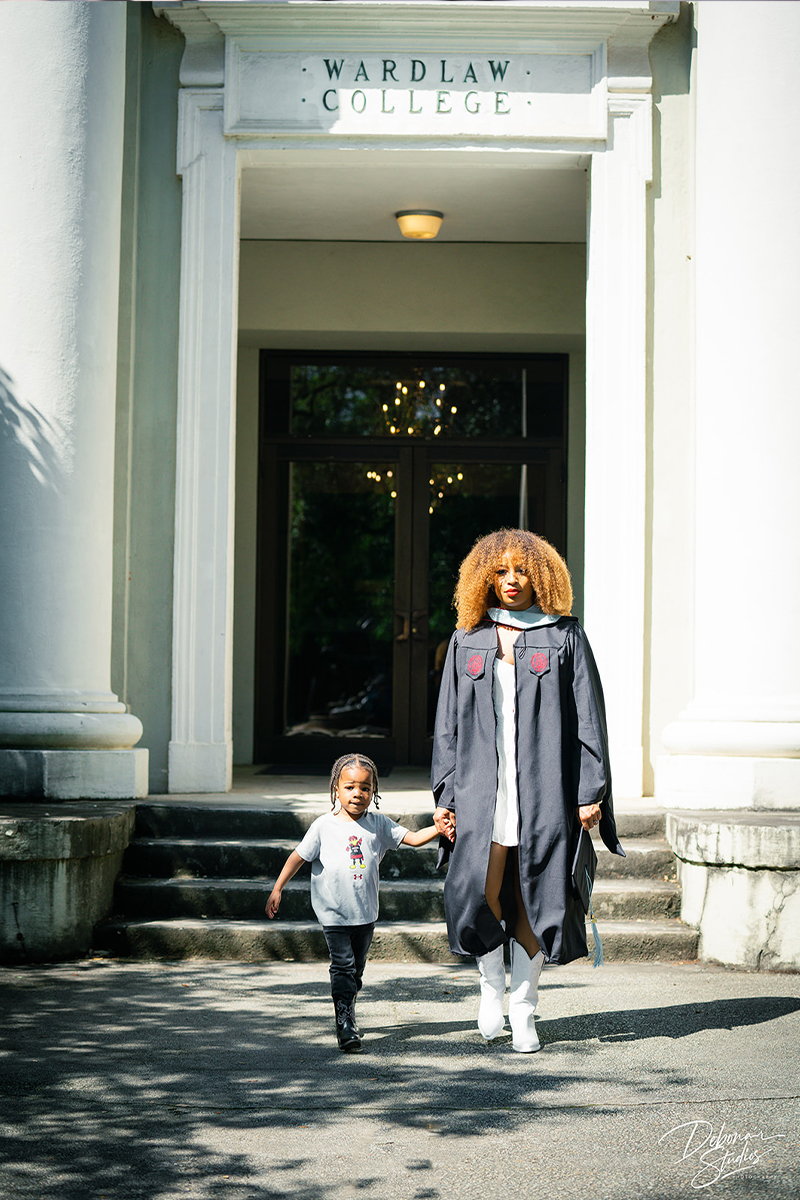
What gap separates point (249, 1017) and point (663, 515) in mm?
4151

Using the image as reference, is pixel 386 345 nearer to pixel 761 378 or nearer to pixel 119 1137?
pixel 761 378

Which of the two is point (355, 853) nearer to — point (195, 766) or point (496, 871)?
point (496, 871)

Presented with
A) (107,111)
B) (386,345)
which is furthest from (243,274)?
(107,111)

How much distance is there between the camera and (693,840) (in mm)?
5906

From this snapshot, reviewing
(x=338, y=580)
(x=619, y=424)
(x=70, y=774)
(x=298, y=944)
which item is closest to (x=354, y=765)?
(x=298, y=944)

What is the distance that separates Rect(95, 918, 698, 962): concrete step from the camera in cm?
575

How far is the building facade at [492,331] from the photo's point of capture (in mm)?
6734

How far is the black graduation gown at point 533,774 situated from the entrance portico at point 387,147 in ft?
9.77

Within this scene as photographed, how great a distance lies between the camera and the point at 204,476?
7.60 meters

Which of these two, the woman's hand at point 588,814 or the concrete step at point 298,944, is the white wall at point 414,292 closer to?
the concrete step at point 298,944

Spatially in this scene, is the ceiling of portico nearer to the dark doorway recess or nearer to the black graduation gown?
the dark doorway recess

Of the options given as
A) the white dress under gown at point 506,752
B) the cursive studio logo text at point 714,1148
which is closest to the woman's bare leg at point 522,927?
the white dress under gown at point 506,752

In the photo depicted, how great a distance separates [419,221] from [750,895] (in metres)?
5.58

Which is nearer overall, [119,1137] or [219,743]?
[119,1137]
